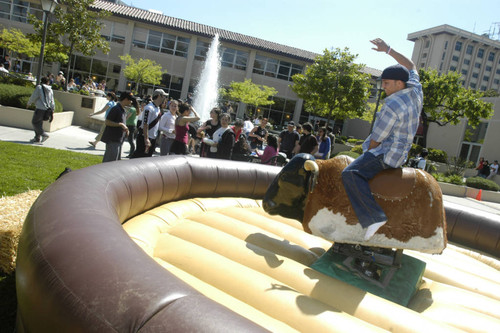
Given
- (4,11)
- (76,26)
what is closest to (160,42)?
(4,11)

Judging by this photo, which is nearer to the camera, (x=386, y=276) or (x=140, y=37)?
(x=386, y=276)

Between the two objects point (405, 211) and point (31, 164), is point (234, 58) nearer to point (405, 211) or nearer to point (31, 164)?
point (31, 164)

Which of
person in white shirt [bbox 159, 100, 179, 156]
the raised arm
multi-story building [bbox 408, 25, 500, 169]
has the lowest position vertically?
person in white shirt [bbox 159, 100, 179, 156]

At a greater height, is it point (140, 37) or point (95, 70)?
point (140, 37)

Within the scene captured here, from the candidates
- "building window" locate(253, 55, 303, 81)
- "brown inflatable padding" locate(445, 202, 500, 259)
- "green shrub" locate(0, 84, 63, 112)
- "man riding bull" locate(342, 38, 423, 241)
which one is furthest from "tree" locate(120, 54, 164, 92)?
"man riding bull" locate(342, 38, 423, 241)

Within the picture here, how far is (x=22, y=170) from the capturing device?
6988mm

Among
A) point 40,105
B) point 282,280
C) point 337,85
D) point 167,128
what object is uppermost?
point 337,85

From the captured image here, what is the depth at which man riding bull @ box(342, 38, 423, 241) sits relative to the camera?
3.44m

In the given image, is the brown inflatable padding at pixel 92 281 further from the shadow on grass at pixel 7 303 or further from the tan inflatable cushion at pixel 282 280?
the tan inflatable cushion at pixel 282 280

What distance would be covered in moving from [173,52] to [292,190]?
3441 centimetres

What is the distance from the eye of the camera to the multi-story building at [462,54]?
7762cm

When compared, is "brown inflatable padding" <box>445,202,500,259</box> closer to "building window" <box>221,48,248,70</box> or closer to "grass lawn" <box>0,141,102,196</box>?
"grass lawn" <box>0,141,102,196</box>

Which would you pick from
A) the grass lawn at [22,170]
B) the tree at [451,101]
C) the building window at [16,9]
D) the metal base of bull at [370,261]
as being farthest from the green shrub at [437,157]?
the building window at [16,9]

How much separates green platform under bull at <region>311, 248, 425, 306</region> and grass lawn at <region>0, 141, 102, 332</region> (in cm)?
272
